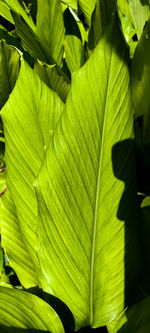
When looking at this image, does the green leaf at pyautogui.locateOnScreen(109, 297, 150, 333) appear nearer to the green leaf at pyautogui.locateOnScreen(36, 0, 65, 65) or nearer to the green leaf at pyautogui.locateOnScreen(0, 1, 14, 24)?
the green leaf at pyautogui.locateOnScreen(36, 0, 65, 65)

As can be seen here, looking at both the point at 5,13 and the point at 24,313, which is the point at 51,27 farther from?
the point at 24,313

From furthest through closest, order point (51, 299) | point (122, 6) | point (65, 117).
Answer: point (122, 6) → point (51, 299) → point (65, 117)

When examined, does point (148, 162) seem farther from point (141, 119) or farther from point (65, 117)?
point (65, 117)

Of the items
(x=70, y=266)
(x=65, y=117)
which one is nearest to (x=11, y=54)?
(x=65, y=117)

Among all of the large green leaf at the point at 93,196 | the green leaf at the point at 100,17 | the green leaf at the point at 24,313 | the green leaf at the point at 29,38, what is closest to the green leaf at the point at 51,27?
the green leaf at the point at 29,38

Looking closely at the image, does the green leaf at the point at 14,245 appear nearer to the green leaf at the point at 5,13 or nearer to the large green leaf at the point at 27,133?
the large green leaf at the point at 27,133

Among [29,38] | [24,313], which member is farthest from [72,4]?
[24,313]

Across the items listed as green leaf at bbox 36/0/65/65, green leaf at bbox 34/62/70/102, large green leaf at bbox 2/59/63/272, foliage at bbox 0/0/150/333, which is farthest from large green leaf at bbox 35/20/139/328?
green leaf at bbox 36/0/65/65
